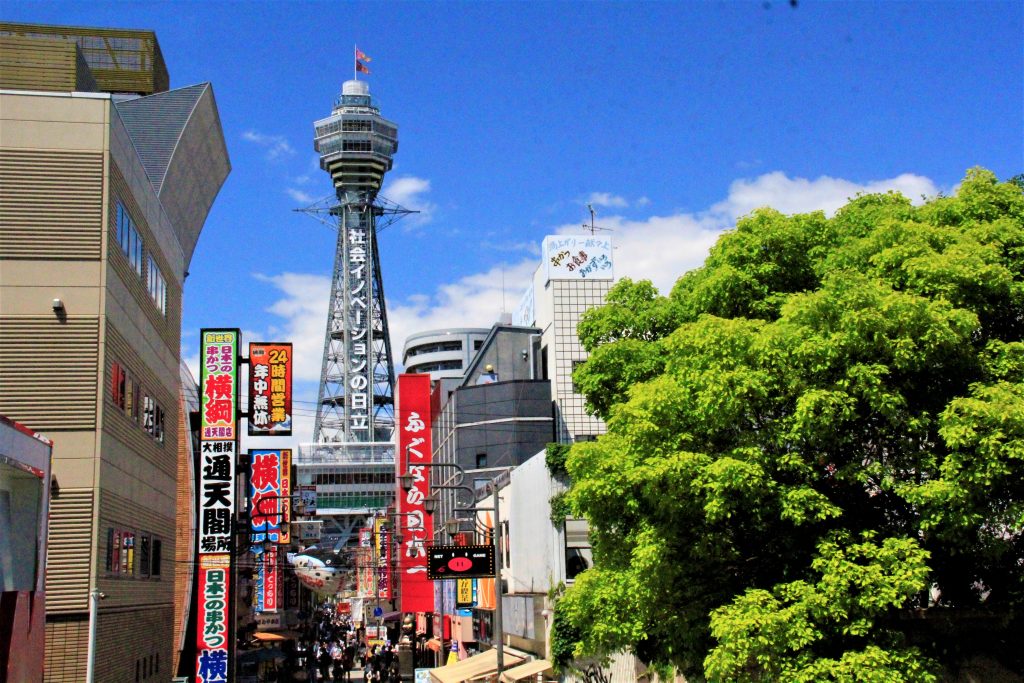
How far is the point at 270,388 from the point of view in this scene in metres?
32.7

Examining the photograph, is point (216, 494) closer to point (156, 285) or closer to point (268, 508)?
point (156, 285)

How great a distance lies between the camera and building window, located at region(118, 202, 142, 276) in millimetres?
25797

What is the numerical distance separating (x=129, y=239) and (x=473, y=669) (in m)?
17.0

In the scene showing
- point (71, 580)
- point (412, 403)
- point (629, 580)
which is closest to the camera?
point (629, 580)

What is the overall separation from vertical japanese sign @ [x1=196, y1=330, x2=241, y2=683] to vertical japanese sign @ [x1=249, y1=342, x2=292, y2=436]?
1.28 metres

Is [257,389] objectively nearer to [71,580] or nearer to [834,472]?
[71,580]

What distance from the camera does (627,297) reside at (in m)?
21.4

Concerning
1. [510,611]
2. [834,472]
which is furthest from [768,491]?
[510,611]

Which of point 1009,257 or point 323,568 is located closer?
point 1009,257

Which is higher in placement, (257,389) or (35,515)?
(257,389)

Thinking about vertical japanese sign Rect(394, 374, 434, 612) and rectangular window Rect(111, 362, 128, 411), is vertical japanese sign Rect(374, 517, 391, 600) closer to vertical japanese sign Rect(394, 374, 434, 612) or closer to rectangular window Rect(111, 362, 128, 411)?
vertical japanese sign Rect(394, 374, 434, 612)

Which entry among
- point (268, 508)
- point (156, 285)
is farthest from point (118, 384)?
point (268, 508)

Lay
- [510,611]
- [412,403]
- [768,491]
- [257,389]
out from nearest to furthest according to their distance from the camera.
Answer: [768,491] < [257,389] < [510,611] < [412,403]

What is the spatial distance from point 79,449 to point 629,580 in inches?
489
